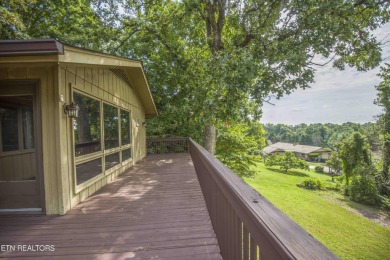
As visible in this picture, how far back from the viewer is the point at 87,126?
4.60 meters

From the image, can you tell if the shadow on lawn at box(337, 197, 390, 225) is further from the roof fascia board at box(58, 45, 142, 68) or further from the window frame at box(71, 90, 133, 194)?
the roof fascia board at box(58, 45, 142, 68)

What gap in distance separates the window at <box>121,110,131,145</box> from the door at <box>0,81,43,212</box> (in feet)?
10.5

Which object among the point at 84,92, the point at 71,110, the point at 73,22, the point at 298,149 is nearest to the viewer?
the point at 71,110

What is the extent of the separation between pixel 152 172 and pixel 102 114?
2.46m

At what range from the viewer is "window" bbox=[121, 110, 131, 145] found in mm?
6884

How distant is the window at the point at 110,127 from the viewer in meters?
5.50

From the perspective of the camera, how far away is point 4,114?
3.54m

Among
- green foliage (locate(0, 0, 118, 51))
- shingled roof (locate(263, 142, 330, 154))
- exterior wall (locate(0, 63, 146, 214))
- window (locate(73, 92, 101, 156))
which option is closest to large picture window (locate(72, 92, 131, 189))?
window (locate(73, 92, 101, 156))

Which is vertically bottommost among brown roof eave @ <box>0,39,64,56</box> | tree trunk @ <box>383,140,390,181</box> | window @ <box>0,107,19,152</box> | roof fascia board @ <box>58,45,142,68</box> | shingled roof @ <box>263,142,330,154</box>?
shingled roof @ <box>263,142,330,154</box>

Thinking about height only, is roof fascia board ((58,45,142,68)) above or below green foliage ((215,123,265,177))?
above

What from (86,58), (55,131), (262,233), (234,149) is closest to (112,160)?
(55,131)

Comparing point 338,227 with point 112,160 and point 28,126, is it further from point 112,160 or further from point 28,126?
point 28,126

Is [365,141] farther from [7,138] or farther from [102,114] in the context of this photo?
[7,138]

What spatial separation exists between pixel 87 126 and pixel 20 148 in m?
1.21
